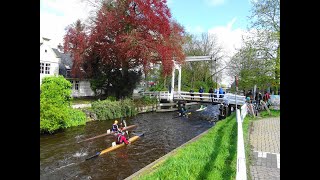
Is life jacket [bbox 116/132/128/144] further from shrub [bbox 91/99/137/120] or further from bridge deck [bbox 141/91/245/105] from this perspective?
bridge deck [bbox 141/91/245/105]

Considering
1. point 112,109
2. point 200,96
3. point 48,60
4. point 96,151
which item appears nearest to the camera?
point 96,151

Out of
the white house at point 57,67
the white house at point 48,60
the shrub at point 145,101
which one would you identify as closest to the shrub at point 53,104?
the shrub at point 145,101

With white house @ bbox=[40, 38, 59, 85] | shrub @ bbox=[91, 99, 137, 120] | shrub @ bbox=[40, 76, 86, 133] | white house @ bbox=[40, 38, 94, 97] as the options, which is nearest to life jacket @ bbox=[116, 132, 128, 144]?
shrub @ bbox=[40, 76, 86, 133]

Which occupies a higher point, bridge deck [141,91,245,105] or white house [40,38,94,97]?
white house [40,38,94,97]

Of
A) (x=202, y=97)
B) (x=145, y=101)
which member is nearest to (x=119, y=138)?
(x=145, y=101)

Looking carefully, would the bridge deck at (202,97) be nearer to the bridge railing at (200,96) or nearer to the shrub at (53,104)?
the bridge railing at (200,96)

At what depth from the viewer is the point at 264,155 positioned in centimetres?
623

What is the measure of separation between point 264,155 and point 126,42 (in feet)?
48.8

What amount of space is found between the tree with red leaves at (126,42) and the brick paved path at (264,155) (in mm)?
12554

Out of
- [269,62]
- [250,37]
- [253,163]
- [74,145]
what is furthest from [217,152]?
[250,37]

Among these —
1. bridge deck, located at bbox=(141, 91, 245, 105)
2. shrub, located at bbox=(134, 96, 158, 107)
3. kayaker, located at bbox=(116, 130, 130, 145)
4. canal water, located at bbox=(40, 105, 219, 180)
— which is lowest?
canal water, located at bbox=(40, 105, 219, 180)

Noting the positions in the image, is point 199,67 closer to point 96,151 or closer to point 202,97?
point 202,97

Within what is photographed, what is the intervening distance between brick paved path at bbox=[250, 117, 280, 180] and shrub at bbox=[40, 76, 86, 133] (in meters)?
8.76

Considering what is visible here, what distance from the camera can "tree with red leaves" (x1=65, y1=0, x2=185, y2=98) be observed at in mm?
20125
